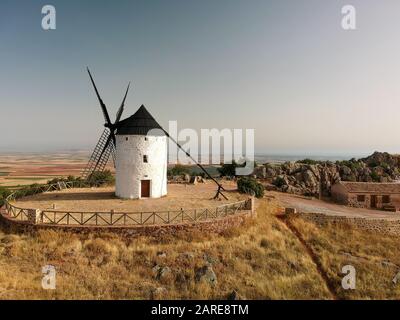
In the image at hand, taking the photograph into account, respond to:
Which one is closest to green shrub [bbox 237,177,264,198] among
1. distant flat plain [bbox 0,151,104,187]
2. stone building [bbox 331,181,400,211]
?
stone building [bbox 331,181,400,211]

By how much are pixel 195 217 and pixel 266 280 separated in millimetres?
4959

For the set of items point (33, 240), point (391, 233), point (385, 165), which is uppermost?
point (385, 165)

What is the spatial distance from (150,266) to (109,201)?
28.5 ft

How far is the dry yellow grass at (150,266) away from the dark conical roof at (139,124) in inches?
348

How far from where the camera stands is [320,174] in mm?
36969

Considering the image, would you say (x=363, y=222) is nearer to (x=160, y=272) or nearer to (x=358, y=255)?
(x=358, y=255)

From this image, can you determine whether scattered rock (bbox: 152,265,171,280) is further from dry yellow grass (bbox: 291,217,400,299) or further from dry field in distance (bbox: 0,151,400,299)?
dry yellow grass (bbox: 291,217,400,299)

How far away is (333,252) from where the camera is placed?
17.6m

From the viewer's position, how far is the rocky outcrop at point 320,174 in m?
34.9

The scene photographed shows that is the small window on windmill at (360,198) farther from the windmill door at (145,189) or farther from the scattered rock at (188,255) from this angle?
the scattered rock at (188,255)

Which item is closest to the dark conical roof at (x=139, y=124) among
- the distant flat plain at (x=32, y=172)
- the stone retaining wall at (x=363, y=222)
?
the stone retaining wall at (x=363, y=222)
